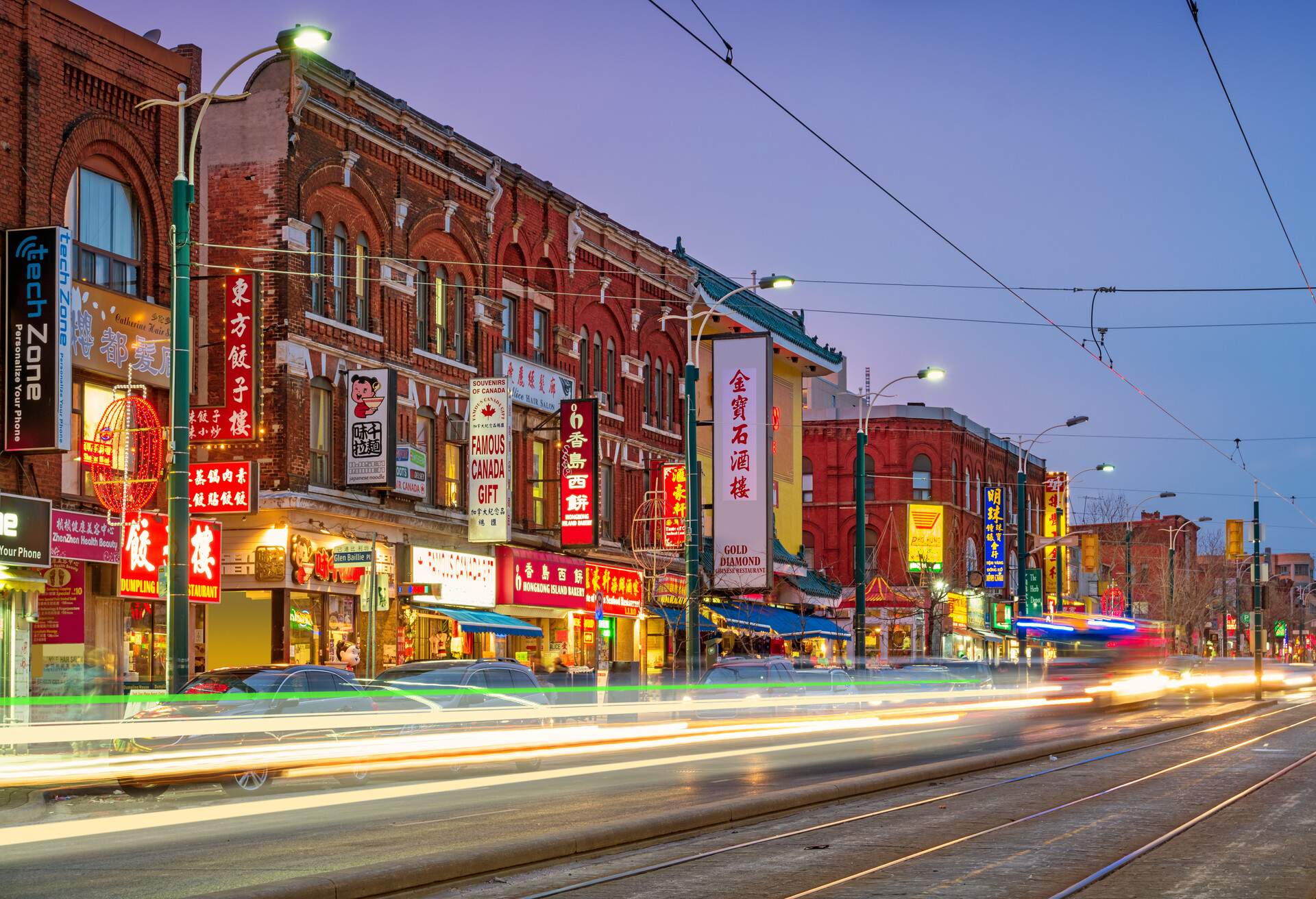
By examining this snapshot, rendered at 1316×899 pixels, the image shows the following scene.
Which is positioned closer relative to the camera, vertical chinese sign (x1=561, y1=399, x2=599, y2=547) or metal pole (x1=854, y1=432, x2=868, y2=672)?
vertical chinese sign (x1=561, y1=399, x2=599, y2=547)

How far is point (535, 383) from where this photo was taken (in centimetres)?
4388

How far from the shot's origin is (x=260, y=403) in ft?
105

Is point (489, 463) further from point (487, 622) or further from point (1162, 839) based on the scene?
point (1162, 839)

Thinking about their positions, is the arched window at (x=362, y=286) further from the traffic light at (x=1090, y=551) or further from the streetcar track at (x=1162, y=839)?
the traffic light at (x=1090, y=551)

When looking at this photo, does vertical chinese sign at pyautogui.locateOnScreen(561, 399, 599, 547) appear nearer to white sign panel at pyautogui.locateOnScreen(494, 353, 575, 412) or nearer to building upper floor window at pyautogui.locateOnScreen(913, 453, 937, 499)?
white sign panel at pyautogui.locateOnScreen(494, 353, 575, 412)

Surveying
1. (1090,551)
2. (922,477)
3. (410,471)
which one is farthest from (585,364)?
(1090,551)

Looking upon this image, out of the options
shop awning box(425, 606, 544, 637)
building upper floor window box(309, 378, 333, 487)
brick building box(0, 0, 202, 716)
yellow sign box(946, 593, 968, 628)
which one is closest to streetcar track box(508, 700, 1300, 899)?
brick building box(0, 0, 202, 716)

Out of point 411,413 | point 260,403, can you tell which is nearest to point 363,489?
point 411,413

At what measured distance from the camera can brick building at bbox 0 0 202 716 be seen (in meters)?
28.7

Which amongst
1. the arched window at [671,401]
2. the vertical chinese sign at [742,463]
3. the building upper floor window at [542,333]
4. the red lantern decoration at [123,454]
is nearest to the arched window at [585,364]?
the building upper floor window at [542,333]

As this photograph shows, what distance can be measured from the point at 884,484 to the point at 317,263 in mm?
51188

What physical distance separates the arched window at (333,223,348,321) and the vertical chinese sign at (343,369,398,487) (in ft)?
5.20

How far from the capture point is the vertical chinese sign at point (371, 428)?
3603 centimetres

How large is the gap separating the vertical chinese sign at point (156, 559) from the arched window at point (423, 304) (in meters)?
8.83
